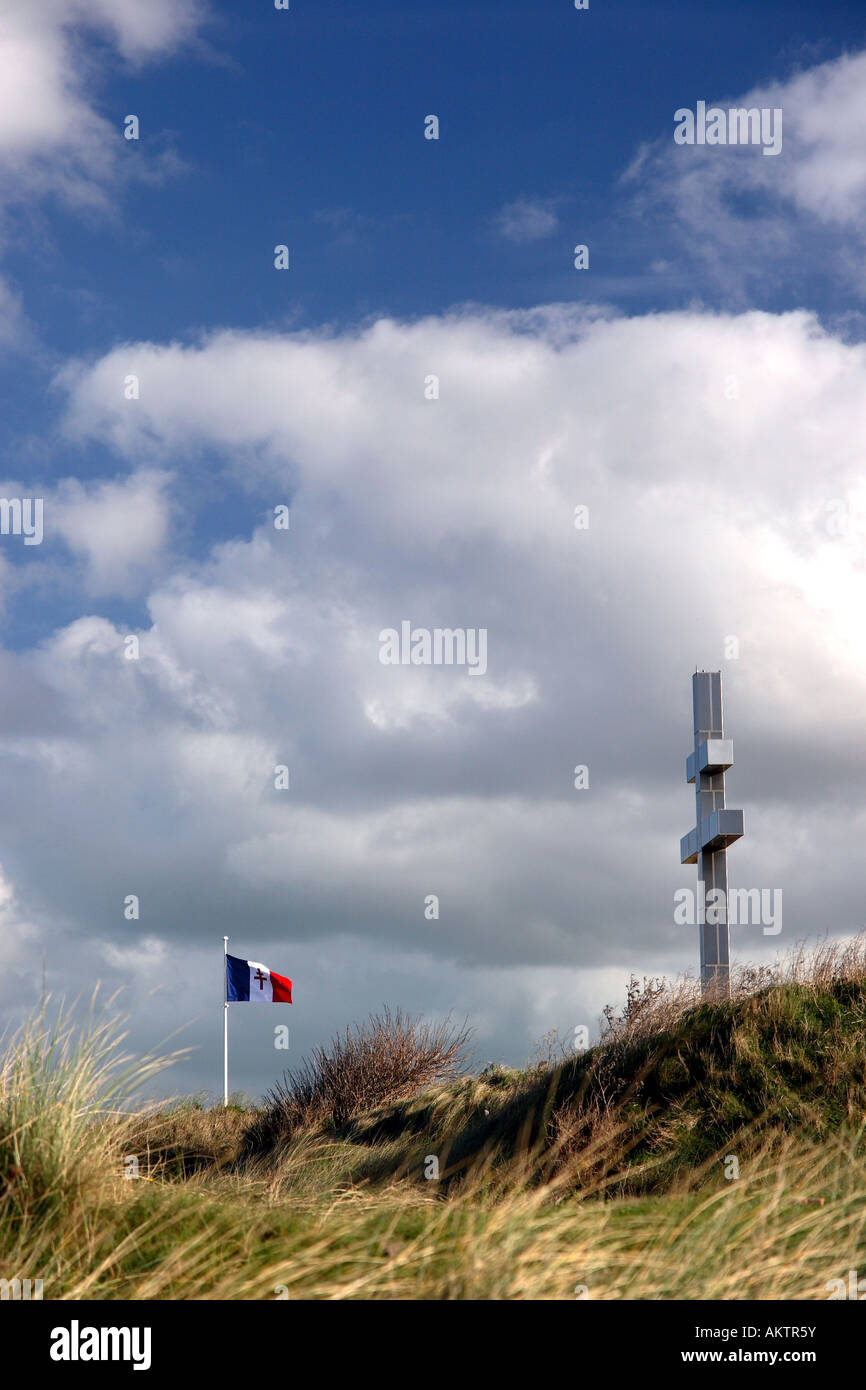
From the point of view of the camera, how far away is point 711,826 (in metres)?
17.7

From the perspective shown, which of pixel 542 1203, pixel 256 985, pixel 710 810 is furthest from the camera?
pixel 256 985

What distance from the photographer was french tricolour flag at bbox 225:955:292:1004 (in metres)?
26.5

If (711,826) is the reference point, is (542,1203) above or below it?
below

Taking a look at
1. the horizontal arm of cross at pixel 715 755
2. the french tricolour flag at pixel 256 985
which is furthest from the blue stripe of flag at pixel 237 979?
the horizontal arm of cross at pixel 715 755

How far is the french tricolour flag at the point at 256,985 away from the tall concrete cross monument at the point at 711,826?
11364mm

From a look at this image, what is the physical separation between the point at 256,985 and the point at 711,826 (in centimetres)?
1308

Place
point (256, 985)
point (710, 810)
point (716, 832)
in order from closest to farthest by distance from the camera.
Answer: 1. point (716, 832)
2. point (710, 810)
3. point (256, 985)

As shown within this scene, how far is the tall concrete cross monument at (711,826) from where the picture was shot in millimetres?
17406

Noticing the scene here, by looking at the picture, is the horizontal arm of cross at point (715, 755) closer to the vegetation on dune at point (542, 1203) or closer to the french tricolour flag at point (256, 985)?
the vegetation on dune at point (542, 1203)

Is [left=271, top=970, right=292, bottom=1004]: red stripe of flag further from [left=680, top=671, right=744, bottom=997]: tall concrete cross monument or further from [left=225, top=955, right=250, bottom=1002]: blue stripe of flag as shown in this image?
[left=680, top=671, right=744, bottom=997]: tall concrete cross monument

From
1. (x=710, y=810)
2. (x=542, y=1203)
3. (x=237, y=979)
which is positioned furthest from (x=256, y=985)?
(x=542, y=1203)

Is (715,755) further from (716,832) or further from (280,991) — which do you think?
(280,991)

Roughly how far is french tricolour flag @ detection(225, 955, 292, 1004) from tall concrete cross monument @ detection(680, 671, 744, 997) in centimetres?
1136
